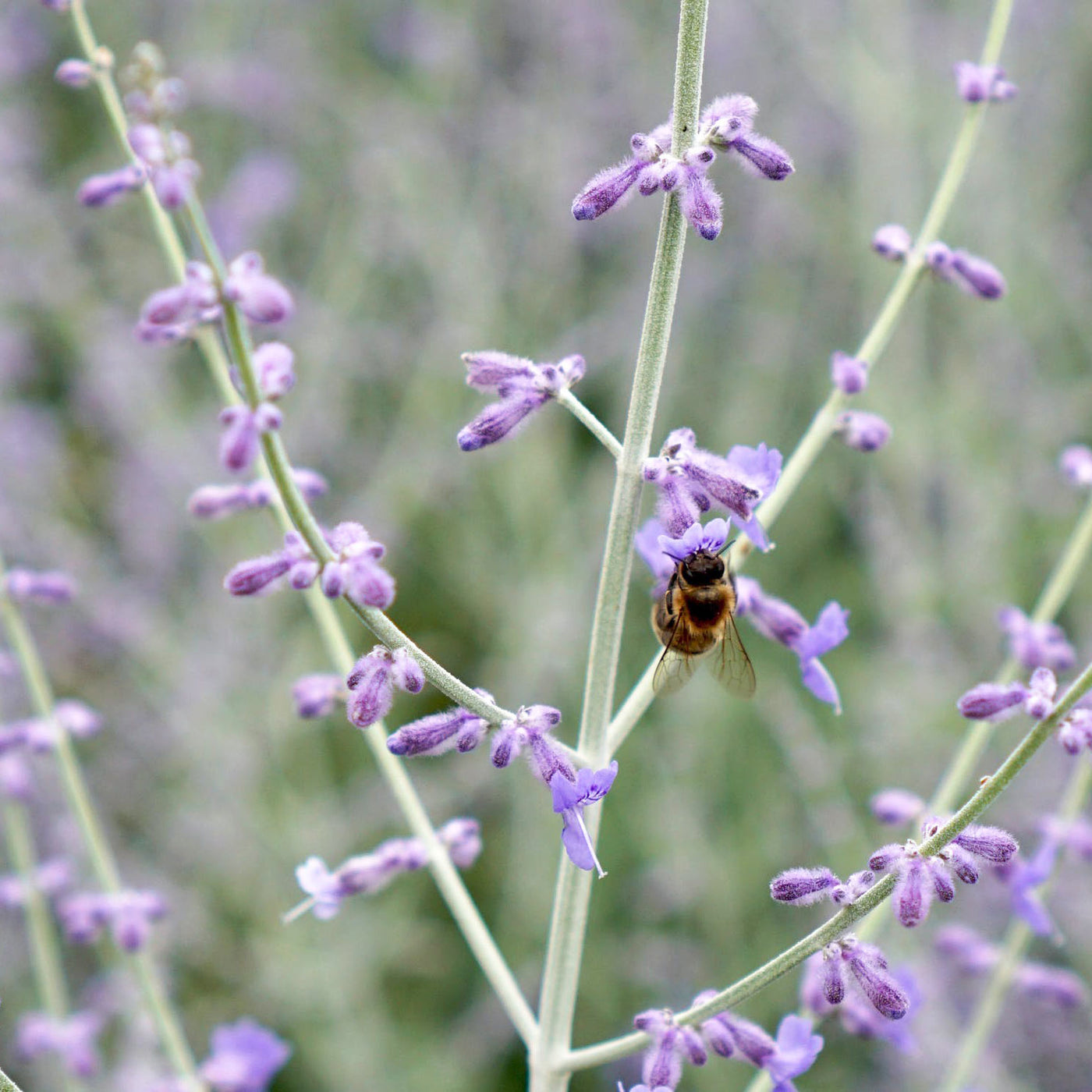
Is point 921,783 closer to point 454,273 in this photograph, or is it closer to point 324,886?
point 454,273

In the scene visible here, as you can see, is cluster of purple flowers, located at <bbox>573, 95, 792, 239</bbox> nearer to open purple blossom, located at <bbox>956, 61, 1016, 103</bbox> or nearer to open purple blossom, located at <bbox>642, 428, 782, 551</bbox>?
open purple blossom, located at <bbox>642, 428, 782, 551</bbox>

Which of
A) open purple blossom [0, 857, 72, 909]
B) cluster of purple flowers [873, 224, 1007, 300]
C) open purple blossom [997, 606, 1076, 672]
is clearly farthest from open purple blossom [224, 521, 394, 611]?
open purple blossom [0, 857, 72, 909]

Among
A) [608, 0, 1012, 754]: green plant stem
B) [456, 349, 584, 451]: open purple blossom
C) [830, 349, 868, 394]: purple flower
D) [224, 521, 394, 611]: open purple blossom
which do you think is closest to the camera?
[224, 521, 394, 611]: open purple blossom

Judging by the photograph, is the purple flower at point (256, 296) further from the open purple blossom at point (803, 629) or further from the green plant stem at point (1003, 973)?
the green plant stem at point (1003, 973)

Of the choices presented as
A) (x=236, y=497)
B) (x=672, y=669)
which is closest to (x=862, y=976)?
(x=672, y=669)

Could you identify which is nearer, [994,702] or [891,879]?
[891,879]

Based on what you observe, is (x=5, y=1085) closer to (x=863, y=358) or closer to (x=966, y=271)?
(x=863, y=358)
